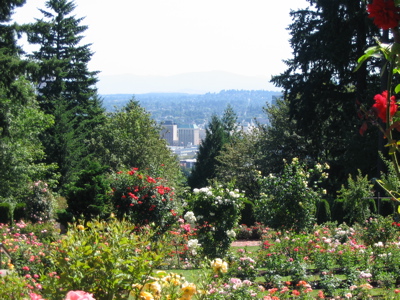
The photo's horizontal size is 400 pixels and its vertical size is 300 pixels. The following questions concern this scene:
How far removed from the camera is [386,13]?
61.6 inches

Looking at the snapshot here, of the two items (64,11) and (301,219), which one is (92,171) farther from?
(64,11)

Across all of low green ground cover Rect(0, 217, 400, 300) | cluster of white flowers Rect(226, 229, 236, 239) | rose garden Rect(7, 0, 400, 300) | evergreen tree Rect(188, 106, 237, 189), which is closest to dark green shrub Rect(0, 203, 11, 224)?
rose garden Rect(7, 0, 400, 300)

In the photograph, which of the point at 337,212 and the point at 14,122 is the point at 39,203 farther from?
the point at 337,212

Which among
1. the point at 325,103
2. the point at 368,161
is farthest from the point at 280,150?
the point at 368,161

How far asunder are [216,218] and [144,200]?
1643mm

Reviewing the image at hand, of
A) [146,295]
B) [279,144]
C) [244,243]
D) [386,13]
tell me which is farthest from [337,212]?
[386,13]

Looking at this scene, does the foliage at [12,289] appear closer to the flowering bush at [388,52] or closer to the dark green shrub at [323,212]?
the flowering bush at [388,52]

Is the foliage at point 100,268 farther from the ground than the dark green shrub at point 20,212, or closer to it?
farther from the ground

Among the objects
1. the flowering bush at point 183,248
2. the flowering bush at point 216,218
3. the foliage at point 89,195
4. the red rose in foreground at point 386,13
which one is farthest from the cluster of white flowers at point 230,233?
the red rose in foreground at point 386,13

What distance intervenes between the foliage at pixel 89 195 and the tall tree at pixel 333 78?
9.68 metres

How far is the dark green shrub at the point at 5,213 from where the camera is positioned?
52.8 ft

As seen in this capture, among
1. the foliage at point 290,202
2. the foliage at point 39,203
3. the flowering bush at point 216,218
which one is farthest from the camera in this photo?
the foliage at point 39,203

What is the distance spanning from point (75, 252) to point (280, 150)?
2253 cm

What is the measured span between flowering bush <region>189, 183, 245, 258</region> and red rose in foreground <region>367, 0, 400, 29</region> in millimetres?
7555
